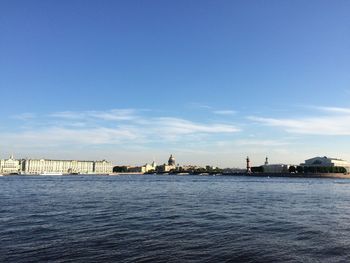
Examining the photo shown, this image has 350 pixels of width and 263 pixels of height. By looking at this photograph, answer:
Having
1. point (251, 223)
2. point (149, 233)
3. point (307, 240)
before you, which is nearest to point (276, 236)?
point (307, 240)

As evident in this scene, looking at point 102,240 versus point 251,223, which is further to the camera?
point 251,223

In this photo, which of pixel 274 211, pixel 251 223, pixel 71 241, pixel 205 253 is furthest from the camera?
pixel 274 211

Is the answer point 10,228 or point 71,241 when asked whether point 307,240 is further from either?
point 10,228

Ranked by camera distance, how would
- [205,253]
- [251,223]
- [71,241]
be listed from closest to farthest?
1. [205,253]
2. [71,241]
3. [251,223]

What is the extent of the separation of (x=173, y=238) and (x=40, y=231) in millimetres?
7192

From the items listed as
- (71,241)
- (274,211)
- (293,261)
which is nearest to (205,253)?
(293,261)

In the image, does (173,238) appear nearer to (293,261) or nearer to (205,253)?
(205,253)

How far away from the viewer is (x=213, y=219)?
85.6 feet

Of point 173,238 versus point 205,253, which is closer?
point 205,253

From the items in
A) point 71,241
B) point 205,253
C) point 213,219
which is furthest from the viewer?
point 213,219

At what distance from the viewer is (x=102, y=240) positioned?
1844cm

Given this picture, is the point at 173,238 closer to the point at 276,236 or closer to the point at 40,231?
the point at 276,236

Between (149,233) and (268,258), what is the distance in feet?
23.5

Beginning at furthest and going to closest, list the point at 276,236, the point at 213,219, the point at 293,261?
the point at 213,219
the point at 276,236
the point at 293,261
